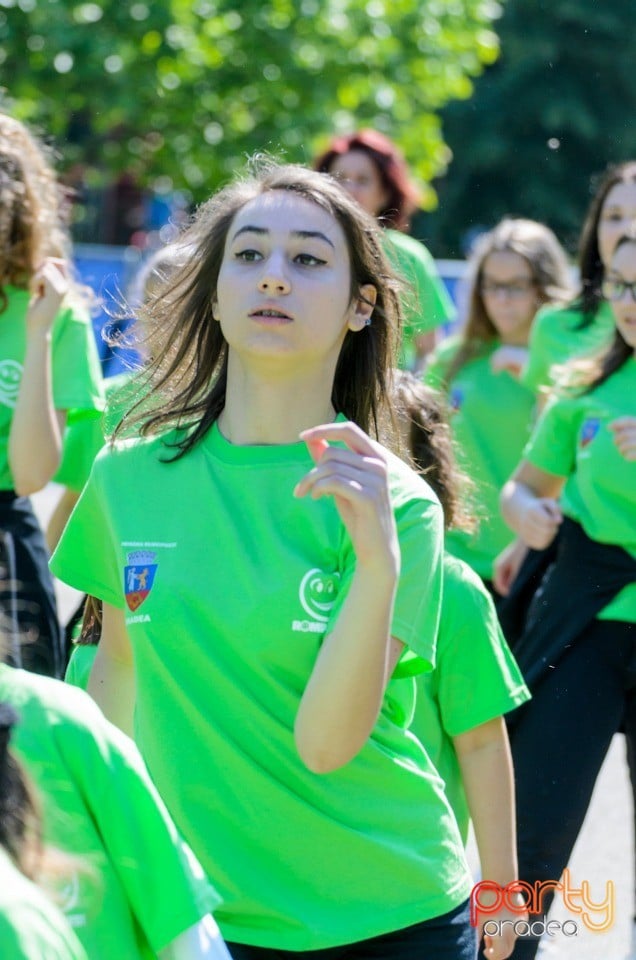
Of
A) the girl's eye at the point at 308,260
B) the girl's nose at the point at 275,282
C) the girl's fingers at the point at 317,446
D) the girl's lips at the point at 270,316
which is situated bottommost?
the girl's fingers at the point at 317,446

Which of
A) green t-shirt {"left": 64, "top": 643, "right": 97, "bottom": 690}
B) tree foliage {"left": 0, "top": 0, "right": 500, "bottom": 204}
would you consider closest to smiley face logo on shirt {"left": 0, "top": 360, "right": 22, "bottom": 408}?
green t-shirt {"left": 64, "top": 643, "right": 97, "bottom": 690}

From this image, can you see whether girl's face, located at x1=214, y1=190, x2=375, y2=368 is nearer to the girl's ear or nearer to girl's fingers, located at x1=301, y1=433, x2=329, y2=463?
the girl's ear

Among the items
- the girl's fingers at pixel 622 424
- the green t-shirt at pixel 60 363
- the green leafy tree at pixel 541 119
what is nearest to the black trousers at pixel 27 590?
the green t-shirt at pixel 60 363

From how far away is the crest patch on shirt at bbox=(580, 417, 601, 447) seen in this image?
4.10 meters

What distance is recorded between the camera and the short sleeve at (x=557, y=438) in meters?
4.23

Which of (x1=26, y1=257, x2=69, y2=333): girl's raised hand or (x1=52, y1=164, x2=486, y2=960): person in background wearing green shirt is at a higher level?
(x1=26, y1=257, x2=69, y2=333): girl's raised hand

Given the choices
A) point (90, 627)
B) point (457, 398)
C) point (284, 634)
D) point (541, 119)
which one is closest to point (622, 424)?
point (90, 627)

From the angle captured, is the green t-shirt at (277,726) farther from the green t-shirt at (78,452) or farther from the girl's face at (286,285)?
the green t-shirt at (78,452)

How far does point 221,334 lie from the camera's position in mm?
2848

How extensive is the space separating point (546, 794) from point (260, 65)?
1099 centimetres

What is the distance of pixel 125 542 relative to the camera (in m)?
2.49

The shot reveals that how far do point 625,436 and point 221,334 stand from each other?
1326 millimetres

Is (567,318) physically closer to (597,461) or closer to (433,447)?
(597,461)

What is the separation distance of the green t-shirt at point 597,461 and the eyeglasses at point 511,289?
1.84 meters
